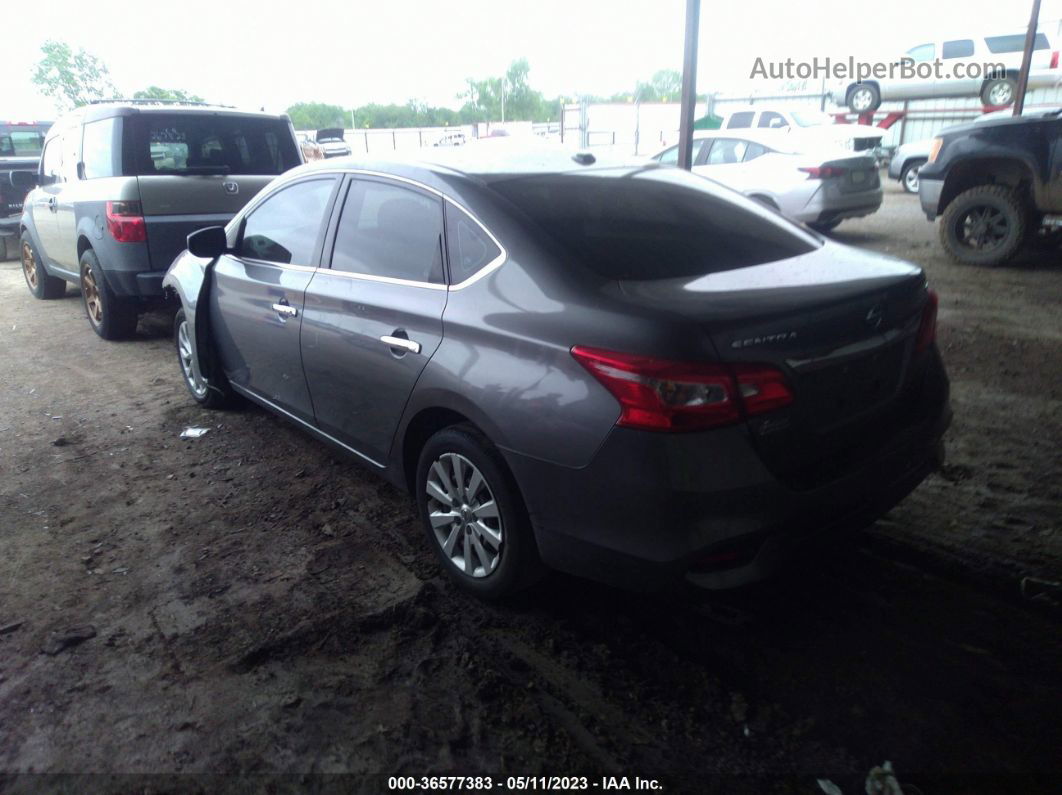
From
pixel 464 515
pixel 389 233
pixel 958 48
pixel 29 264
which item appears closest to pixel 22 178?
pixel 29 264

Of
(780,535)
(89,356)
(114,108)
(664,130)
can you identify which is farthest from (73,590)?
(664,130)

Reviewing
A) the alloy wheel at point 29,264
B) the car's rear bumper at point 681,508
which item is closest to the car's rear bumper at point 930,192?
the car's rear bumper at point 681,508

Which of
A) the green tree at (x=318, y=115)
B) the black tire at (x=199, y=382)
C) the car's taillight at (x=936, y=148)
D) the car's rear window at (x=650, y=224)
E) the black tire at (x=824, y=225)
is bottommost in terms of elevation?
the black tire at (x=199, y=382)

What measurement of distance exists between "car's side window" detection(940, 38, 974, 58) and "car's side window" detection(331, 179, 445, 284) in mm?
22445

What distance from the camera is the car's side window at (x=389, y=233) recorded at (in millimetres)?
3184

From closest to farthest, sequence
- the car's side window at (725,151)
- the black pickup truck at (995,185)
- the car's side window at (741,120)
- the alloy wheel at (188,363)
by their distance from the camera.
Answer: the alloy wheel at (188,363) → the black pickup truck at (995,185) → the car's side window at (725,151) → the car's side window at (741,120)

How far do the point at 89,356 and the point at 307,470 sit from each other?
373cm

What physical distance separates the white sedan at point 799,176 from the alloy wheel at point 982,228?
171cm

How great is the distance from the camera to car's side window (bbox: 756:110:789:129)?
15.8 metres

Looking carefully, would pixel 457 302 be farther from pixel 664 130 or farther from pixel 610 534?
pixel 664 130

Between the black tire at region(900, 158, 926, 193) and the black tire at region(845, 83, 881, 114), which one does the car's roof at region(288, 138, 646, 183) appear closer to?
the black tire at region(900, 158, 926, 193)

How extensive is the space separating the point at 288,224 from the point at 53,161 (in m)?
5.74

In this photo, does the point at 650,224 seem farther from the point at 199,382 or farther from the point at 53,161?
the point at 53,161

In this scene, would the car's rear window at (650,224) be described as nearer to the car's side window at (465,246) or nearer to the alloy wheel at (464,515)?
the car's side window at (465,246)
